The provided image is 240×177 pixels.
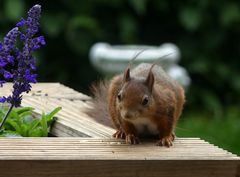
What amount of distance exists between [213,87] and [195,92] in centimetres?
23

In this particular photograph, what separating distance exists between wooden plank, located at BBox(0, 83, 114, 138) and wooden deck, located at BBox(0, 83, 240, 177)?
1.07 feet

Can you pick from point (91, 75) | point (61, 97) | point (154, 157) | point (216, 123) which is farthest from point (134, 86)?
point (91, 75)

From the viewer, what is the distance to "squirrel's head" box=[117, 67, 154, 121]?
273 cm

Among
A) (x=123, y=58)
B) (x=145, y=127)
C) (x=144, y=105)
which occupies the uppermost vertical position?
(x=144, y=105)

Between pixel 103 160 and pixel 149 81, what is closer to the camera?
pixel 103 160

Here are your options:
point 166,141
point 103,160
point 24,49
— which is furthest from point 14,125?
point 103,160

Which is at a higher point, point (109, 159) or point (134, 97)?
point (134, 97)

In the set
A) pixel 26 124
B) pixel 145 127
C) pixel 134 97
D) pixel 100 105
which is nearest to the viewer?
pixel 134 97

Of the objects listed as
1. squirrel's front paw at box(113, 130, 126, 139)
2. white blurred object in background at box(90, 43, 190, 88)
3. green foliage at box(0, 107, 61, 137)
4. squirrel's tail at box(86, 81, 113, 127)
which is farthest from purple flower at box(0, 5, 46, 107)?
white blurred object in background at box(90, 43, 190, 88)

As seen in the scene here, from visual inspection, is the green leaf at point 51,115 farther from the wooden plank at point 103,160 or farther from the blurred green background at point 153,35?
the blurred green background at point 153,35

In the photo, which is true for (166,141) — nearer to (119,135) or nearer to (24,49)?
(119,135)

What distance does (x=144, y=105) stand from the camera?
2.78 m

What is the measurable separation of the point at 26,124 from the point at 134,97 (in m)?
0.58

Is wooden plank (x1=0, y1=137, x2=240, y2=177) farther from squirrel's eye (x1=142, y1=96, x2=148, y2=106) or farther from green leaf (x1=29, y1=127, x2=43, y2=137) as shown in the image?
green leaf (x1=29, y1=127, x2=43, y2=137)
